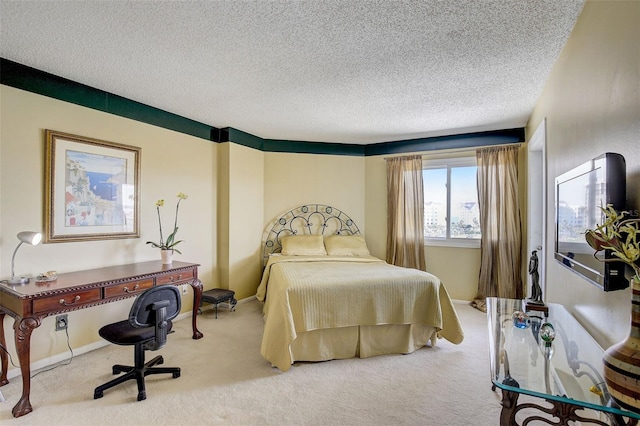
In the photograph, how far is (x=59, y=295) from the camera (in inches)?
85.3

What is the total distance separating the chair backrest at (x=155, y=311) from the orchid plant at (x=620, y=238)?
2.48 meters

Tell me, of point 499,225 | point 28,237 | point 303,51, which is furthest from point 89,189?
point 499,225

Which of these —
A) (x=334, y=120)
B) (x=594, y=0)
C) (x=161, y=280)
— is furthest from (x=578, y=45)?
(x=161, y=280)

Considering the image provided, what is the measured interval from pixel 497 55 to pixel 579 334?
197 cm

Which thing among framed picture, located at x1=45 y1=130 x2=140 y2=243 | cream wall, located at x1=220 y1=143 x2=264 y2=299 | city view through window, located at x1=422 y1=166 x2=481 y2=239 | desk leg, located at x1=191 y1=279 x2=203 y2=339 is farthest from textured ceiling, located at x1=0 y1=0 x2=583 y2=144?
desk leg, located at x1=191 y1=279 x2=203 y2=339

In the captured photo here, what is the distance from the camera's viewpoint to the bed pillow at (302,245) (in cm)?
455

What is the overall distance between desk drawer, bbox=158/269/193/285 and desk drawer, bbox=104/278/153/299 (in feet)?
0.38

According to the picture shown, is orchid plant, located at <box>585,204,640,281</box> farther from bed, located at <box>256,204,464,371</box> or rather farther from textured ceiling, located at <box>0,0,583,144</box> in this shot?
bed, located at <box>256,204,464,371</box>

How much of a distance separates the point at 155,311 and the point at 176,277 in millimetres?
891

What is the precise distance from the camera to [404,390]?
2279mm

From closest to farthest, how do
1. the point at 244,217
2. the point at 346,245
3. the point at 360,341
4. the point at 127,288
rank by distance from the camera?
the point at 127,288 → the point at 360,341 → the point at 244,217 → the point at 346,245

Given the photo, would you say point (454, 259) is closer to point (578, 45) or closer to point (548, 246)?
point (548, 246)

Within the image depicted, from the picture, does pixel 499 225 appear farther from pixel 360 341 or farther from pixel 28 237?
pixel 28 237

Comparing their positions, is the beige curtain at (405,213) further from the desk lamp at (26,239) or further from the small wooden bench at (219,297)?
the desk lamp at (26,239)
